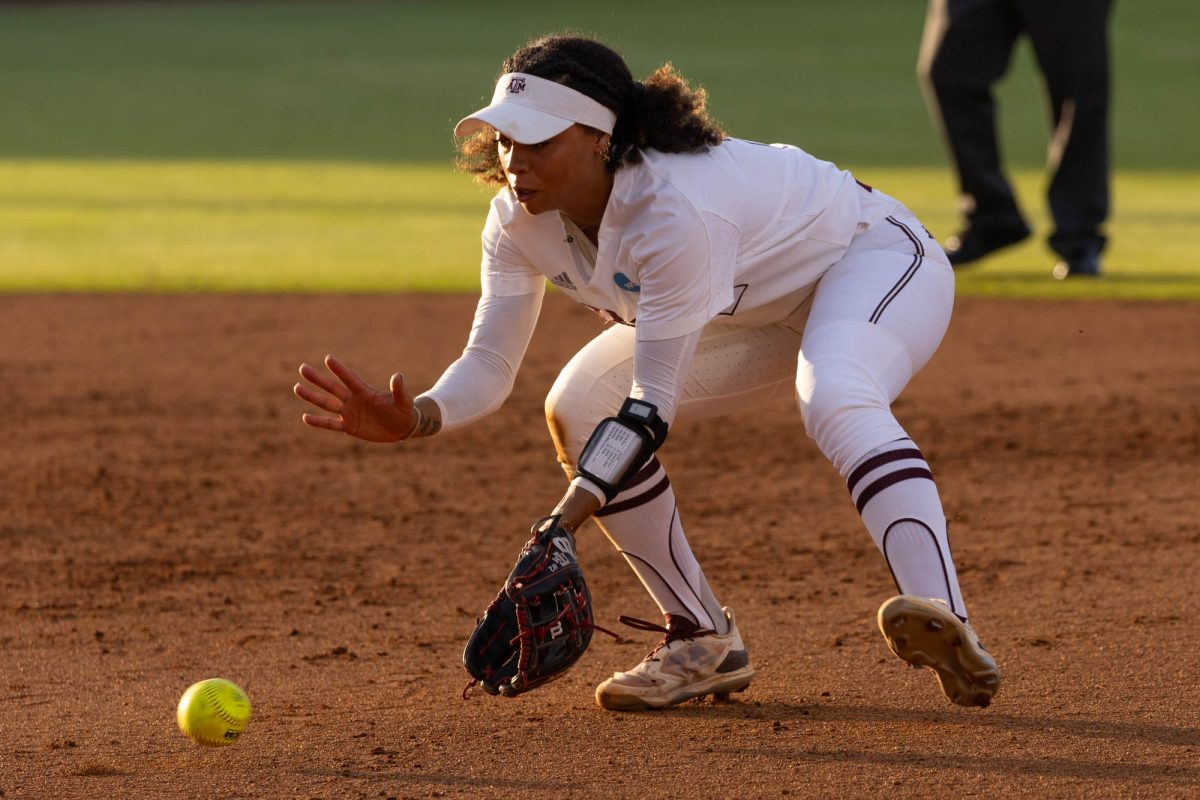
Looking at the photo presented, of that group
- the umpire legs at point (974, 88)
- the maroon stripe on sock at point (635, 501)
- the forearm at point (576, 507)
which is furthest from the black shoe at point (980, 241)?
the forearm at point (576, 507)

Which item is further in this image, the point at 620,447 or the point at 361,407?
the point at 361,407

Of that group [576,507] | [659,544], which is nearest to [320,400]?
[576,507]

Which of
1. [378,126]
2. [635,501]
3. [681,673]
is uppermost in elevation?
[635,501]

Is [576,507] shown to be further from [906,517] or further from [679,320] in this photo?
[906,517]

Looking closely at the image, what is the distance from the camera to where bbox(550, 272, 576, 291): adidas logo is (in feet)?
12.4

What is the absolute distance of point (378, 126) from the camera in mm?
19062

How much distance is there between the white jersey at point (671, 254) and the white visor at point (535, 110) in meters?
0.17

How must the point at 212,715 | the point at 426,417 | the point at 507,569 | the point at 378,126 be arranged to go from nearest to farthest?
the point at 212,715 → the point at 426,417 → the point at 507,569 → the point at 378,126

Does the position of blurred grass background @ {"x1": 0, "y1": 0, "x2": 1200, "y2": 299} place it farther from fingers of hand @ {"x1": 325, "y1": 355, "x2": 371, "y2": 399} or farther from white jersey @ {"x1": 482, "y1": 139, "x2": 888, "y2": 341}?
fingers of hand @ {"x1": 325, "y1": 355, "x2": 371, "y2": 399}

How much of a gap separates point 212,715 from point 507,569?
5.91 ft

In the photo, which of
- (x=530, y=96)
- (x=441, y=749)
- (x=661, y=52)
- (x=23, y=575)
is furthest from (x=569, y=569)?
(x=661, y=52)

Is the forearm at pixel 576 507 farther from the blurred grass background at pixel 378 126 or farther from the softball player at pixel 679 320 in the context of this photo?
the blurred grass background at pixel 378 126

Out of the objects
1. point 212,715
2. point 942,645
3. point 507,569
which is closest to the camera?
point 942,645

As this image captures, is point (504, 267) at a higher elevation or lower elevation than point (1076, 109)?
higher
